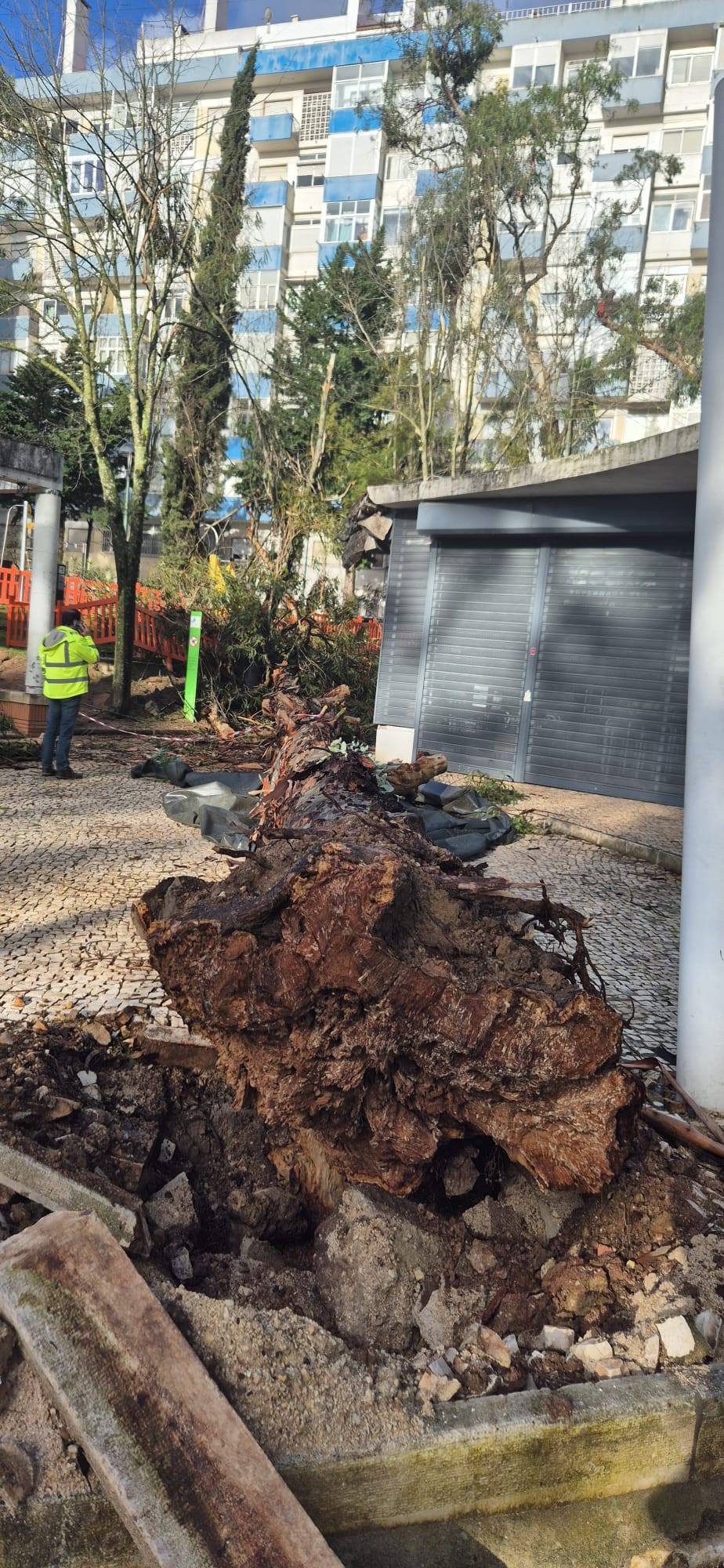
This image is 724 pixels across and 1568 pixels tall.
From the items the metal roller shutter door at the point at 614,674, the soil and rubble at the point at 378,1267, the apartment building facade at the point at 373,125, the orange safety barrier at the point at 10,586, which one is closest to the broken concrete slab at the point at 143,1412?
the soil and rubble at the point at 378,1267

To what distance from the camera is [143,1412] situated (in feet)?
6.15

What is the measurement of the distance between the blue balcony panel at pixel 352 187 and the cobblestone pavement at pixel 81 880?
40.3 metres

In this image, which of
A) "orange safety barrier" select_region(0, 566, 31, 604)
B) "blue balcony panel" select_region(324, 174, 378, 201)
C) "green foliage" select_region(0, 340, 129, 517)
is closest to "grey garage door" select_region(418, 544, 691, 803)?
"orange safety barrier" select_region(0, 566, 31, 604)

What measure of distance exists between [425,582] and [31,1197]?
11.8 m

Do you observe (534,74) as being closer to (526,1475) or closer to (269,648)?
(269,648)

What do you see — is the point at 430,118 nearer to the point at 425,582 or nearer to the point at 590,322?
the point at 590,322

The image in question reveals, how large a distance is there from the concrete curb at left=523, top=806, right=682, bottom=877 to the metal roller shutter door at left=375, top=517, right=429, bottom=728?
3.78 meters

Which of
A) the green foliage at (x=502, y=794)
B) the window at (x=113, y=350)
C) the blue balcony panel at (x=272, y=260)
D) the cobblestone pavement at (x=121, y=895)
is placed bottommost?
the cobblestone pavement at (x=121, y=895)

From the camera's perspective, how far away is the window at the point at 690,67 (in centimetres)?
3900

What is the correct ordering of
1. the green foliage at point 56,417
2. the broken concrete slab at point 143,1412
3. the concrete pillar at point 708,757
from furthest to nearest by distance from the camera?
the green foliage at point 56,417 < the concrete pillar at point 708,757 < the broken concrete slab at point 143,1412

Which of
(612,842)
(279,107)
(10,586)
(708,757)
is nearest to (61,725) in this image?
(612,842)

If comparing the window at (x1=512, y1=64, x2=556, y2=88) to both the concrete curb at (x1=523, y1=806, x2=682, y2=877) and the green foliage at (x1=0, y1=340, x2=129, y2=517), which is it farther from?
the concrete curb at (x1=523, y1=806, x2=682, y2=877)

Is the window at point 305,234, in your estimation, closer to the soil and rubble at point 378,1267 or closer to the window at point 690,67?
the window at point 690,67

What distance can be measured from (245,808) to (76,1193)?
6617 mm
